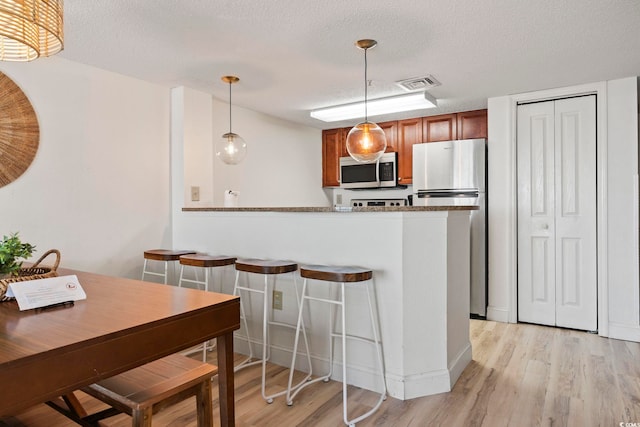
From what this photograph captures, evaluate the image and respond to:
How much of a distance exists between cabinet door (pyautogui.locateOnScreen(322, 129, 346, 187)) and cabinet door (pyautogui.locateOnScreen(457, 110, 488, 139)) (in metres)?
1.49

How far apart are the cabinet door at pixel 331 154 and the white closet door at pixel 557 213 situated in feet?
7.09

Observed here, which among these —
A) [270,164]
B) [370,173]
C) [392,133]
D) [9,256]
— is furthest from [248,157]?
[9,256]

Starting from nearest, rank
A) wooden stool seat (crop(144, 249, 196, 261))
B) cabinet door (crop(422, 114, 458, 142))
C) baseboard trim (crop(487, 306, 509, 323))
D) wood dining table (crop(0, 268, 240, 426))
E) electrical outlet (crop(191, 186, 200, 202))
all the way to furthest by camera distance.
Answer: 1. wood dining table (crop(0, 268, 240, 426))
2. wooden stool seat (crop(144, 249, 196, 261))
3. electrical outlet (crop(191, 186, 200, 202))
4. baseboard trim (crop(487, 306, 509, 323))
5. cabinet door (crop(422, 114, 458, 142))

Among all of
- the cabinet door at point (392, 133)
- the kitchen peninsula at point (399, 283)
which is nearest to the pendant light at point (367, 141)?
the kitchen peninsula at point (399, 283)

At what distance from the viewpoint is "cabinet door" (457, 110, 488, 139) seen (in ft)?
13.3

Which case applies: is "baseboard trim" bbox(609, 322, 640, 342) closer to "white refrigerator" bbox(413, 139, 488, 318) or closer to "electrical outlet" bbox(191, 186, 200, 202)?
"white refrigerator" bbox(413, 139, 488, 318)

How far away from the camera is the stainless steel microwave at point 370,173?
4555mm

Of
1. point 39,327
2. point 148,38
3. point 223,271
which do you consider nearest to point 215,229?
point 223,271

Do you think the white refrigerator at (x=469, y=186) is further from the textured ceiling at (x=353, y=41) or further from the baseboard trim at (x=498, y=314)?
the textured ceiling at (x=353, y=41)

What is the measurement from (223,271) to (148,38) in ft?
5.48

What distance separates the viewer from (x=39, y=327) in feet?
3.32

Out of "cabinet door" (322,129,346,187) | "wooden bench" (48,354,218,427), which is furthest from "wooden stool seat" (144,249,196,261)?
"cabinet door" (322,129,346,187)

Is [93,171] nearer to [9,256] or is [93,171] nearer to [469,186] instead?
[9,256]

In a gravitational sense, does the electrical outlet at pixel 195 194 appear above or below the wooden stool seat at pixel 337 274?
above
